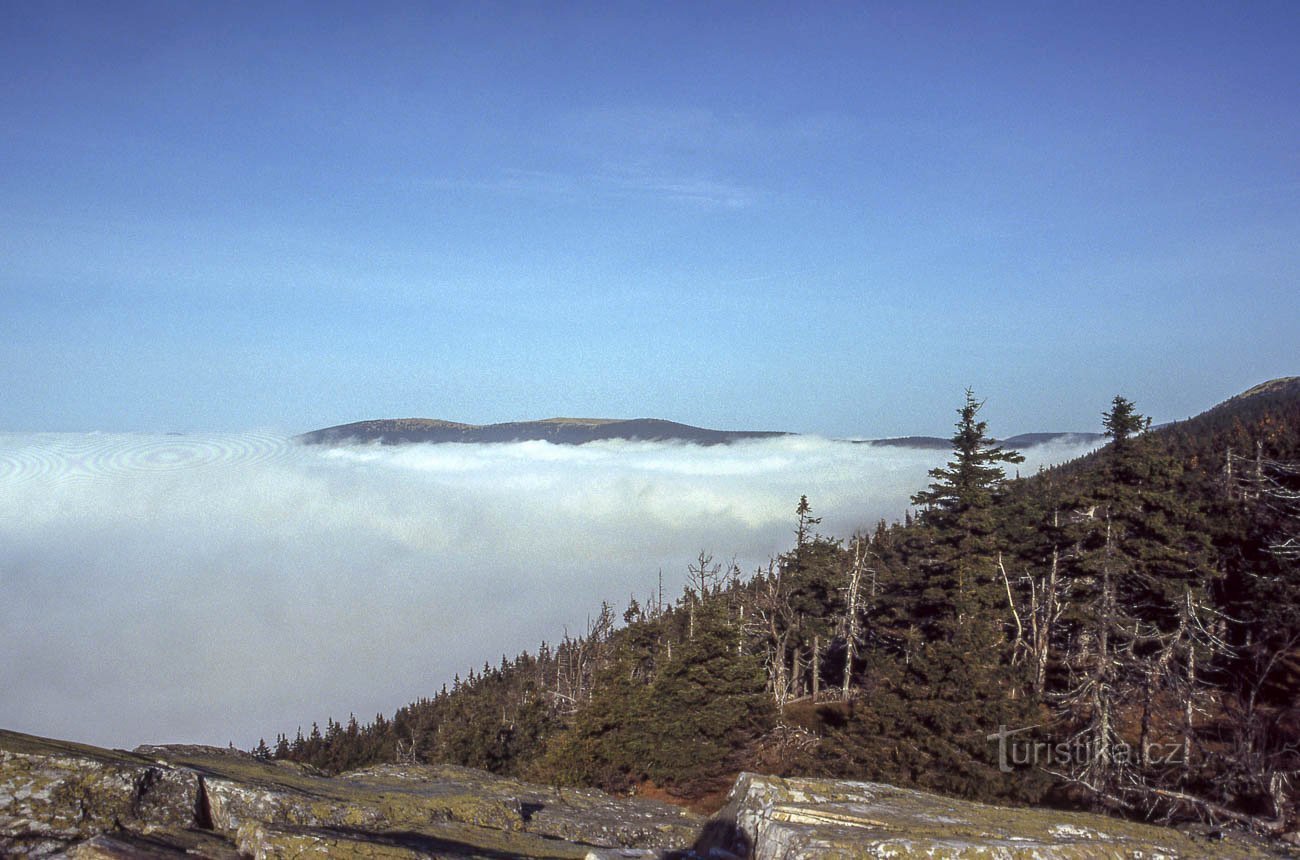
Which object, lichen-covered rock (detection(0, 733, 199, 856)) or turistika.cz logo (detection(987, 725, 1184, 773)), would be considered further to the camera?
turistika.cz logo (detection(987, 725, 1184, 773))

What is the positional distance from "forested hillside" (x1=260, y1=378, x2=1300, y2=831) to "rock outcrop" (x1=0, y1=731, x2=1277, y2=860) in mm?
8009

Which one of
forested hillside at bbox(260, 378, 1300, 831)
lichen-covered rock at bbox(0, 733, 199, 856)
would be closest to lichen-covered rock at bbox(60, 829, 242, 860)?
lichen-covered rock at bbox(0, 733, 199, 856)

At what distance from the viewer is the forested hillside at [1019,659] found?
955 inches

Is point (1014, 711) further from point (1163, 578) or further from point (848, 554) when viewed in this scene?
point (848, 554)

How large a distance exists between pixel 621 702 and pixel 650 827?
29001 millimetres

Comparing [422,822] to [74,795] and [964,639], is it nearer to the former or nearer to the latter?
[74,795]

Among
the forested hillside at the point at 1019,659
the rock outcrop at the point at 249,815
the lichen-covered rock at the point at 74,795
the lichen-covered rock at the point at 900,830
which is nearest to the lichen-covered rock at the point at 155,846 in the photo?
the rock outcrop at the point at 249,815

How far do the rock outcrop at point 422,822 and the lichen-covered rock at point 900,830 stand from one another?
18 mm

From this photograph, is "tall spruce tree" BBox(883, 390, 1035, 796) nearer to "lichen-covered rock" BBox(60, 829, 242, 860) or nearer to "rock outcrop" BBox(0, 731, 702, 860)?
"rock outcrop" BBox(0, 731, 702, 860)

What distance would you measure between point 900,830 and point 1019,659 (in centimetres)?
3956

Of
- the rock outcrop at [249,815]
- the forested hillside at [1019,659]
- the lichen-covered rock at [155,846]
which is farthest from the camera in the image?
the forested hillside at [1019,659]

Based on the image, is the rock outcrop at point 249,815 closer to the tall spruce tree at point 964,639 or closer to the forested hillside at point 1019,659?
the forested hillside at point 1019,659

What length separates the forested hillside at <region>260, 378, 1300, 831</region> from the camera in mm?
24250

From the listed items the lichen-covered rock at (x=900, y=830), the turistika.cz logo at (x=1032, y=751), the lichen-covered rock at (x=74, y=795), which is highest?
the lichen-covered rock at (x=74, y=795)
